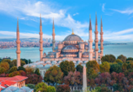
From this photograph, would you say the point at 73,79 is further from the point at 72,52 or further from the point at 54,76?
the point at 72,52

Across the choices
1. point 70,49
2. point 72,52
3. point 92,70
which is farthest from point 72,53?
point 92,70

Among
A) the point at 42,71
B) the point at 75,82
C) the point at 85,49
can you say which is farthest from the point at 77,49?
the point at 75,82

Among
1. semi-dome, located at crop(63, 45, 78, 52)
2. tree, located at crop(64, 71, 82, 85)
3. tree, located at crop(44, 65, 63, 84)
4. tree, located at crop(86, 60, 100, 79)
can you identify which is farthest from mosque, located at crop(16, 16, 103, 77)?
tree, located at crop(64, 71, 82, 85)

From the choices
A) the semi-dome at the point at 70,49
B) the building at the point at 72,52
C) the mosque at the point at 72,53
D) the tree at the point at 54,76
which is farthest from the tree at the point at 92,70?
the semi-dome at the point at 70,49

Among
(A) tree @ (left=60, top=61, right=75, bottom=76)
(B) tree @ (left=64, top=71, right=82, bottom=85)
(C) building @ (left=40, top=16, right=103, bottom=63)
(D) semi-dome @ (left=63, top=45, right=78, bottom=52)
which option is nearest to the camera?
(B) tree @ (left=64, top=71, right=82, bottom=85)

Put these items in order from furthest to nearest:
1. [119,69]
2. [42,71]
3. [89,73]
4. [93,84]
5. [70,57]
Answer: [70,57] → [42,71] → [119,69] → [89,73] → [93,84]

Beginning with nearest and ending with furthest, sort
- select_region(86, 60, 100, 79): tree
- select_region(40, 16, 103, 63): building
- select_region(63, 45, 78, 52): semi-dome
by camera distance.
Answer: select_region(86, 60, 100, 79): tree, select_region(40, 16, 103, 63): building, select_region(63, 45, 78, 52): semi-dome

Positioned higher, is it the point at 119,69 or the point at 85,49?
the point at 85,49

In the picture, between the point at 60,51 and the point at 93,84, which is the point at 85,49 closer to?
the point at 60,51

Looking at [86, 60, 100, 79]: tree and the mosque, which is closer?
[86, 60, 100, 79]: tree

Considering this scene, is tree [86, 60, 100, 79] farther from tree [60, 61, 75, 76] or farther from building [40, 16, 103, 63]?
building [40, 16, 103, 63]

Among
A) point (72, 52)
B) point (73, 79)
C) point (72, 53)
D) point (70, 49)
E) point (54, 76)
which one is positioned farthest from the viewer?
point (70, 49)
